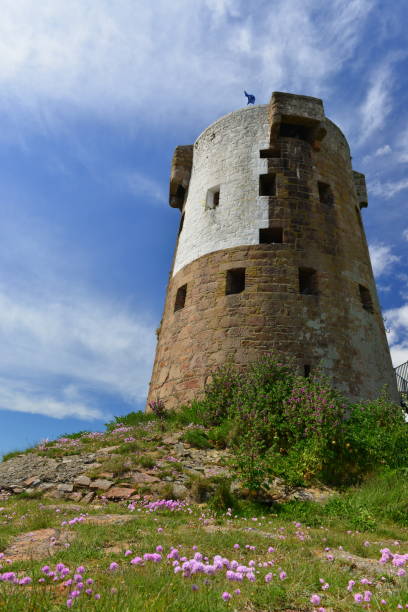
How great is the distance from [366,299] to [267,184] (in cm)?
432

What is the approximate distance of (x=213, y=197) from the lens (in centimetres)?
1320

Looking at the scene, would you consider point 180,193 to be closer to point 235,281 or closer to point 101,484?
point 235,281

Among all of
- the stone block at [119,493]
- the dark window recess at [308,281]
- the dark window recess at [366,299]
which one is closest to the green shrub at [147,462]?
the stone block at [119,493]

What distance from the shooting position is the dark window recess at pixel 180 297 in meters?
12.6

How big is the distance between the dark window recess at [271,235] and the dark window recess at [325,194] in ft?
6.86

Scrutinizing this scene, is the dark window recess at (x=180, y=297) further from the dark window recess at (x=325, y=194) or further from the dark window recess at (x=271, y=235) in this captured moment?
the dark window recess at (x=325, y=194)

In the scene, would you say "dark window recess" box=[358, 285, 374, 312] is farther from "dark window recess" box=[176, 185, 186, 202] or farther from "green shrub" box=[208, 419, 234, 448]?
"dark window recess" box=[176, 185, 186, 202]

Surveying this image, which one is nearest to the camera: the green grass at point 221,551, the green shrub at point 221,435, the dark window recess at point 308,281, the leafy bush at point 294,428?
the green grass at point 221,551

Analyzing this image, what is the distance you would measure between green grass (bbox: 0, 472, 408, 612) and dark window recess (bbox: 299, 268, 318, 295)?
5.67 metres

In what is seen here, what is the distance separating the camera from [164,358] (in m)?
12.2

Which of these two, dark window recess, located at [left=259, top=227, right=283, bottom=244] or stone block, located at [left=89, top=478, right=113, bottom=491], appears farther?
dark window recess, located at [left=259, top=227, right=283, bottom=244]

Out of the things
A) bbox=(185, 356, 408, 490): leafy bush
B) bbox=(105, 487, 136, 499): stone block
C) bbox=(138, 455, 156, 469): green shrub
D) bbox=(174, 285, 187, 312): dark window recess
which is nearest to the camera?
bbox=(105, 487, 136, 499): stone block

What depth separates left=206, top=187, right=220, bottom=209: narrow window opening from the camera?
A: 13039 millimetres

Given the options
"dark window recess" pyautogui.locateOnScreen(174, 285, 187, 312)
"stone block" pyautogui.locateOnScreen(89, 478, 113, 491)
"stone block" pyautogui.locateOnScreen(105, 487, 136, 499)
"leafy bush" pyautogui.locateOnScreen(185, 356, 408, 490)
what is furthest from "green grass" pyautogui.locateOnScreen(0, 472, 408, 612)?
"dark window recess" pyautogui.locateOnScreen(174, 285, 187, 312)
